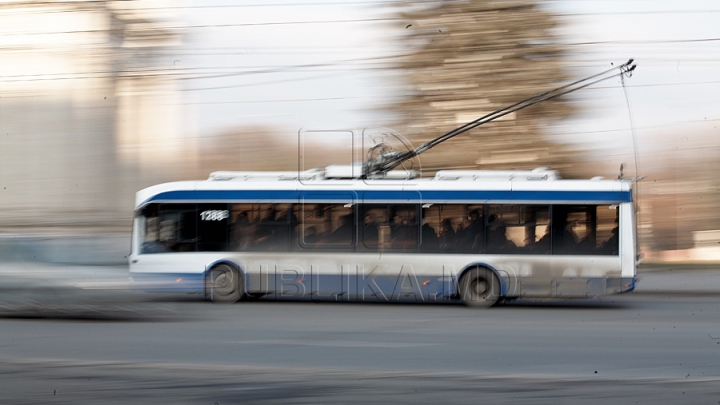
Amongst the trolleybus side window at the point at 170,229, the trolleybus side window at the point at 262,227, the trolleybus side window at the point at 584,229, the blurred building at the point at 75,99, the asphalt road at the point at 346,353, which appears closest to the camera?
the asphalt road at the point at 346,353

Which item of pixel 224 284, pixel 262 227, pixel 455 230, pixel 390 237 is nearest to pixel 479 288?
pixel 455 230

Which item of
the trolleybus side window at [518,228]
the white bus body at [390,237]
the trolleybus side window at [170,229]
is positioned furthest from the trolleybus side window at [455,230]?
the trolleybus side window at [170,229]

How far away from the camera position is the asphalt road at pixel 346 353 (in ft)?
21.3

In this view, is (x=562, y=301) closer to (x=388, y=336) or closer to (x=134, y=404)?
(x=388, y=336)

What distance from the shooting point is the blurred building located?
23.1m

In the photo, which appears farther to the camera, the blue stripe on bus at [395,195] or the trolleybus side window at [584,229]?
the blue stripe on bus at [395,195]

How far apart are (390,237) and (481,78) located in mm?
12620

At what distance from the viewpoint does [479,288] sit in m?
14.6

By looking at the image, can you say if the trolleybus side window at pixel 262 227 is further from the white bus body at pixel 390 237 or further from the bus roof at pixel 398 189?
the bus roof at pixel 398 189

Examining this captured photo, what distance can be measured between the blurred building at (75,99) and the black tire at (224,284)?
6.85m

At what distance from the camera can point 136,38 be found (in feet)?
75.9

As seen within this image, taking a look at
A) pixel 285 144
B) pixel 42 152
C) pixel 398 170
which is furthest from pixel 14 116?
pixel 398 170

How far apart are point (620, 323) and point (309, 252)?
5.64 metres

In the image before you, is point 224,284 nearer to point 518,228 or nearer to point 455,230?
point 455,230
